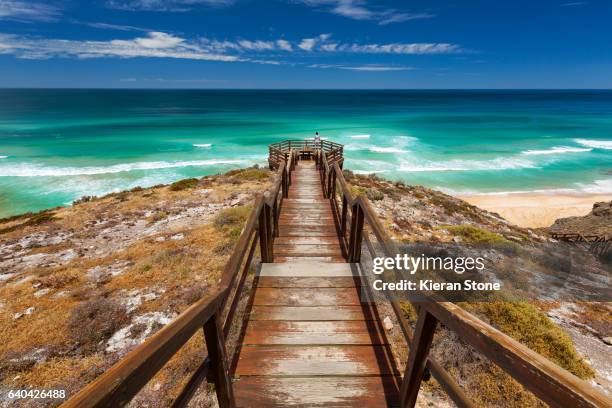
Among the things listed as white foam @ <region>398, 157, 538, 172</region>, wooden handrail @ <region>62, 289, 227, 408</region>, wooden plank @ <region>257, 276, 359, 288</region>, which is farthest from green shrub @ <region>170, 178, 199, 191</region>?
white foam @ <region>398, 157, 538, 172</region>

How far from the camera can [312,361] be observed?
3.32 meters

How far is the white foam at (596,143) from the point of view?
48.0 m

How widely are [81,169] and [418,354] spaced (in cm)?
3944

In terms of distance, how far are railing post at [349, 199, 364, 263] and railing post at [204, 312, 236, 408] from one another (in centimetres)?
317

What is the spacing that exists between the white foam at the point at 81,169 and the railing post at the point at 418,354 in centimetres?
3567

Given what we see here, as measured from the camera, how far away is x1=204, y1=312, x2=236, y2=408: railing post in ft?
7.50

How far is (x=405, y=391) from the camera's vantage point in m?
2.65

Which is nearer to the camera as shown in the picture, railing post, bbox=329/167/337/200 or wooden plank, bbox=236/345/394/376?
wooden plank, bbox=236/345/394/376

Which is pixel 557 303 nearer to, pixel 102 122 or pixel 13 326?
pixel 13 326

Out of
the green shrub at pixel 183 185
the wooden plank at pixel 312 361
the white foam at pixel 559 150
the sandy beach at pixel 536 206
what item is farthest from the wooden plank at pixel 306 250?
the white foam at pixel 559 150

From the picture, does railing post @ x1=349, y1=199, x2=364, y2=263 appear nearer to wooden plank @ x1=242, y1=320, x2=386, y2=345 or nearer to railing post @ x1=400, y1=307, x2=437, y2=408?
wooden plank @ x1=242, y1=320, x2=386, y2=345

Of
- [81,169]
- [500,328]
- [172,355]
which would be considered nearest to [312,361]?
[172,355]

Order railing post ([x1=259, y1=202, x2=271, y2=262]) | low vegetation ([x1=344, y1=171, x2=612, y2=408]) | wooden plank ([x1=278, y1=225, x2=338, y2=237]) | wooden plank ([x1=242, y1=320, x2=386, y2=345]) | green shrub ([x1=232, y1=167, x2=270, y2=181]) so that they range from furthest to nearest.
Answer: green shrub ([x1=232, y1=167, x2=270, y2=181]), wooden plank ([x1=278, y1=225, x2=338, y2=237]), railing post ([x1=259, y1=202, x2=271, y2=262]), low vegetation ([x1=344, y1=171, x2=612, y2=408]), wooden plank ([x1=242, y1=320, x2=386, y2=345])

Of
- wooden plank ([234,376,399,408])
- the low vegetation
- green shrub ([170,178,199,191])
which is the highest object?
wooden plank ([234,376,399,408])
